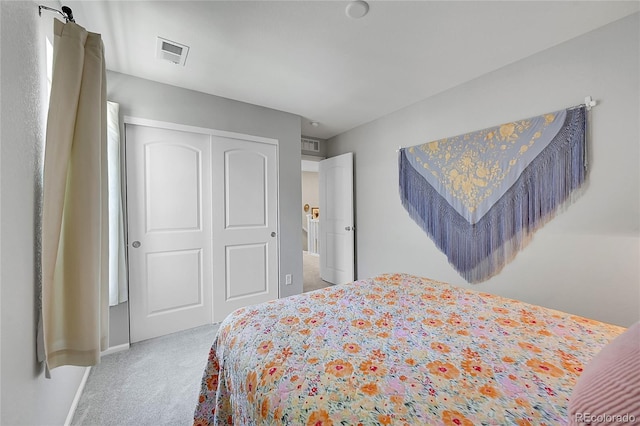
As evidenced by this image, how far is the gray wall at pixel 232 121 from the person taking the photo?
2254 millimetres

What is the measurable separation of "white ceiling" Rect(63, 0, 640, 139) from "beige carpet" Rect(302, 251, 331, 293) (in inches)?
110

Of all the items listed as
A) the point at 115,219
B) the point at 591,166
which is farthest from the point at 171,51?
the point at 591,166

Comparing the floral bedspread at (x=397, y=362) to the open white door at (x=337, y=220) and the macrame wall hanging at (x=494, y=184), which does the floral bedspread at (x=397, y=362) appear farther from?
the open white door at (x=337, y=220)

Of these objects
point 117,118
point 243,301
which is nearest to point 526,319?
point 243,301

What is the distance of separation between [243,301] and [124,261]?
4.05ft

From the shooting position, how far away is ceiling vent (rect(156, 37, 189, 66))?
184cm

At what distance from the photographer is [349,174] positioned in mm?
3695

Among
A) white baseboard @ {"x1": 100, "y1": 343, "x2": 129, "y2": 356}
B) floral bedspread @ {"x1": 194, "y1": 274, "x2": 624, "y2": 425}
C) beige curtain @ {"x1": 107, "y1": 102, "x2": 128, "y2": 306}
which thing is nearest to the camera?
floral bedspread @ {"x1": 194, "y1": 274, "x2": 624, "y2": 425}

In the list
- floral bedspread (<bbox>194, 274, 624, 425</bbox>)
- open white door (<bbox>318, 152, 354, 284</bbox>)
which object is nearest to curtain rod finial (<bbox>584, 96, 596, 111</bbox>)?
floral bedspread (<bbox>194, 274, 624, 425</bbox>)

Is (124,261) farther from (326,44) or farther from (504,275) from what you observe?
(504,275)

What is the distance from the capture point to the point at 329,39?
1.81 m

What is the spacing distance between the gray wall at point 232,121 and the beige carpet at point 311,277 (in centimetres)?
Answer: 76

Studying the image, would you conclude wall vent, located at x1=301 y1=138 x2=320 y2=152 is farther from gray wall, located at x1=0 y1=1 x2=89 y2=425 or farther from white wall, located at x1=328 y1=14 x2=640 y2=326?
gray wall, located at x1=0 y1=1 x2=89 y2=425

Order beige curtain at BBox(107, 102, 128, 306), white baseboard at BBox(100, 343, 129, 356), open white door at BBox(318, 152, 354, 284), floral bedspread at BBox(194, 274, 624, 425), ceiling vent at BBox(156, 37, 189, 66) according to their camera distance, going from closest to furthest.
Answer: floral bedspread at BBox(194, 274, 624, 425)
ceiling vent at BBox(156, 37, 189, 66)
beige curtain at BBox(107, 102, 128, 306)
white baseboard at BBox(100, 343, 129, 356)
open white door at BBox(318, 152, 354, 284)
